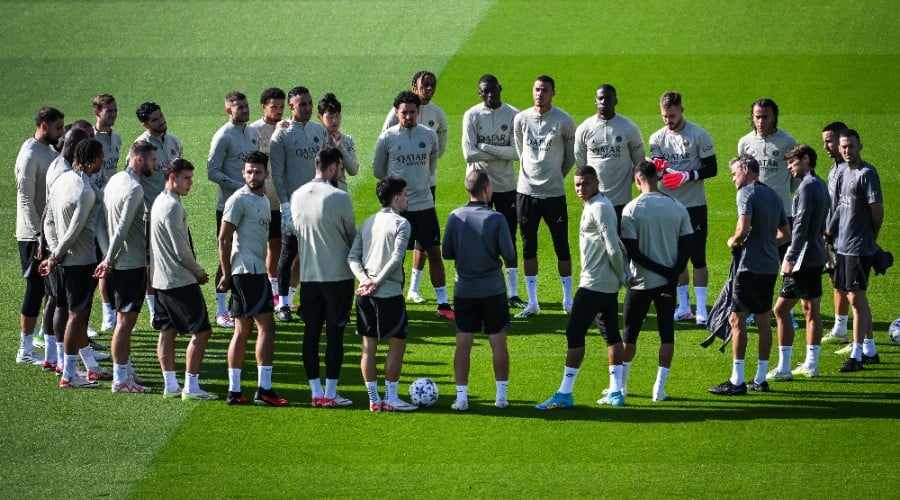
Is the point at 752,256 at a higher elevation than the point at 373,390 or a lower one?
higher

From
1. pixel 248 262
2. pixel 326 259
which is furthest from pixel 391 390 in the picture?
pixel 248 262

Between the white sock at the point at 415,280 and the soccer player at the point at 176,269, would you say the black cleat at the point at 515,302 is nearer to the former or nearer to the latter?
the white sock at the point at 415,280

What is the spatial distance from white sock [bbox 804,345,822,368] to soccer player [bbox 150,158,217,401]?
18.7 ft

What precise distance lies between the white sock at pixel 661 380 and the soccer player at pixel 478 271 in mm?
1412

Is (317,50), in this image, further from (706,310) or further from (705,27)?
(706,310)

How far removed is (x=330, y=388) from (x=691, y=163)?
4996 mm

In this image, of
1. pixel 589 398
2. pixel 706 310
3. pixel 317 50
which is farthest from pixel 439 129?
pixel 317 50

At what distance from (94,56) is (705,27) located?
42.1 feet

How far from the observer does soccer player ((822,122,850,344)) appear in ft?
42.7

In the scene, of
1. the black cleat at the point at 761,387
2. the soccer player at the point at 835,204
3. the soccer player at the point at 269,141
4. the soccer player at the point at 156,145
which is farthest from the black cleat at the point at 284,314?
the soccer player at the point at 835,204

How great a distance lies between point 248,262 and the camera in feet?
38.3

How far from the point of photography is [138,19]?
28891mm

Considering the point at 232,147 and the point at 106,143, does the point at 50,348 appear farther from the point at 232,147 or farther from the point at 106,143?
the point at 232,147

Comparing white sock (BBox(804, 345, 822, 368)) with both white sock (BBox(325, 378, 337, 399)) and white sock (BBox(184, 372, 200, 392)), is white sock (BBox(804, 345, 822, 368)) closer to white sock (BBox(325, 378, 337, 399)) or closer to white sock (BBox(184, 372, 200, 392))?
white sock (BBox(325, 378, 337, 399))
